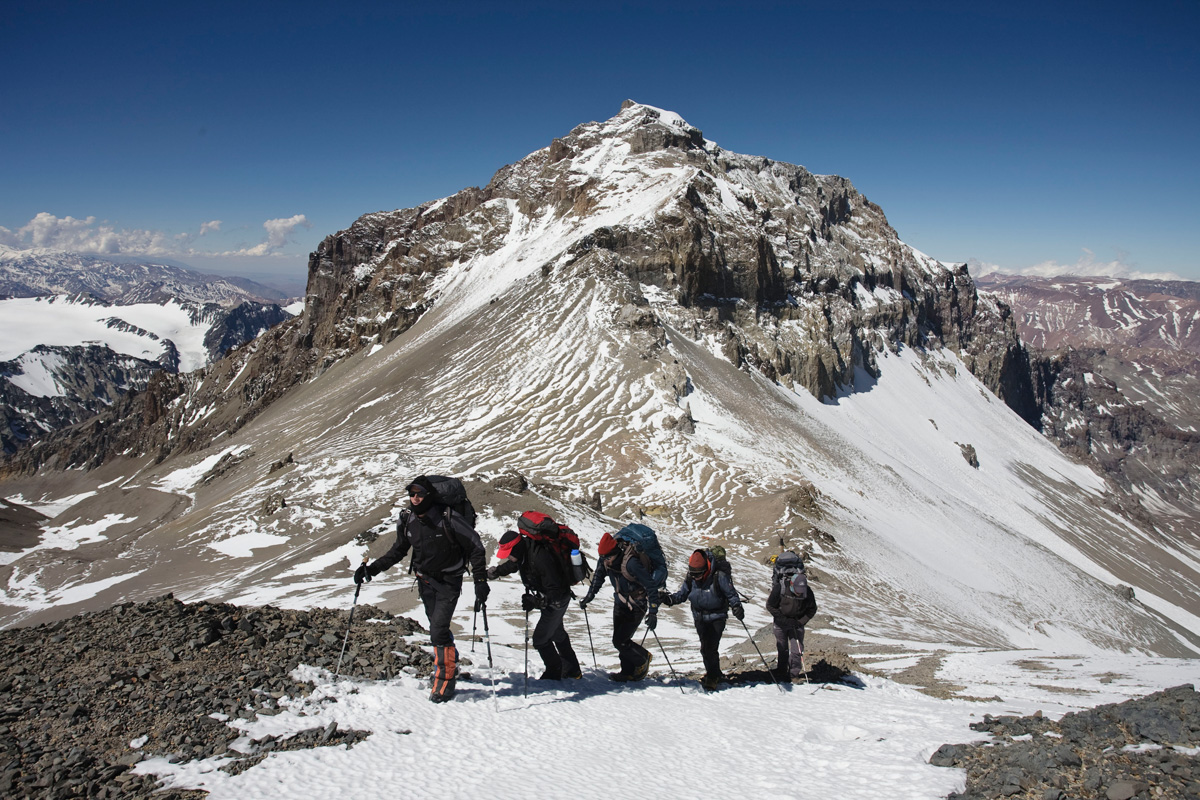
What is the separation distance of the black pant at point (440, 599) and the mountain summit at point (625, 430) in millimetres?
7791

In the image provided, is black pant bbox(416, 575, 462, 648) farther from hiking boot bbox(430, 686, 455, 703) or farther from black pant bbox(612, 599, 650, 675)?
black pant bbox(612, 599, 650, 675)

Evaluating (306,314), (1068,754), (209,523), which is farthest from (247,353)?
(1068,754)

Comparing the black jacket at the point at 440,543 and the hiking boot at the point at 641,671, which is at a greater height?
the black jacket at the point at 440,543

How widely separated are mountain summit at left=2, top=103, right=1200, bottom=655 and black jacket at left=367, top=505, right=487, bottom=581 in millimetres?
8005

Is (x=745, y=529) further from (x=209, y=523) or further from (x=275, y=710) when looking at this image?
(x=275, y=710)

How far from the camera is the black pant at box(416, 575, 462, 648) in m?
8.09

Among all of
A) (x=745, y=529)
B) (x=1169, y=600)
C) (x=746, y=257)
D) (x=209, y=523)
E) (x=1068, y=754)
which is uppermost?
(x=746, y=257)

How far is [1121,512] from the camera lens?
357 feet

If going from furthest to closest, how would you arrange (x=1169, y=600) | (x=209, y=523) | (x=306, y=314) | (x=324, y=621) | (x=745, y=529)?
(x=306, y=314), (x=1169, y=600), (x=745, y=529), (x=209, y=523), (x=324, y=621)

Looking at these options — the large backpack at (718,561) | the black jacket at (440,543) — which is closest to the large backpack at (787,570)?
the large backpack at (718,561)

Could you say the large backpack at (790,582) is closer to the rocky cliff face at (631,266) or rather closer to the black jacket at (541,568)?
the black jacket at (541,568)

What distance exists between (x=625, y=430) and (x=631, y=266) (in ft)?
120

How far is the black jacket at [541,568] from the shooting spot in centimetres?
878

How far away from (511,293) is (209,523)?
46438 millimetres
